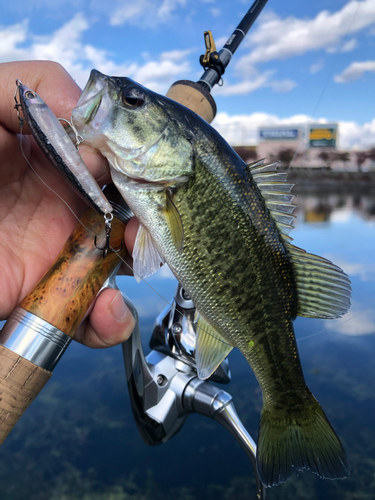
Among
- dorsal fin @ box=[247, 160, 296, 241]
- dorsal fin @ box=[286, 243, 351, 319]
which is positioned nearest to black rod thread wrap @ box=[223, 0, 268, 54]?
dorsal fin @ box=[247, 160, 296, 241]

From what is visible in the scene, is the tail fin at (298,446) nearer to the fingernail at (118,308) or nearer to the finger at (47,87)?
the fingernail at (118,308)

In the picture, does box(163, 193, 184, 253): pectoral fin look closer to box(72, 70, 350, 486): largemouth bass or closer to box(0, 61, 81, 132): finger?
box(72, 70, 350, 486): largemouth bass

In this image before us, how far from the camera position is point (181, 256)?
1126 millimetres

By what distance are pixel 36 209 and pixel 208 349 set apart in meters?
1.01

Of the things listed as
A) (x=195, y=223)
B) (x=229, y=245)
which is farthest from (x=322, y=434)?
(x=195, y=223)

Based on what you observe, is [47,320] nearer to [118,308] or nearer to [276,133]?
[118,308]

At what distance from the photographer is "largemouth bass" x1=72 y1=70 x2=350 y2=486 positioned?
1095 mm

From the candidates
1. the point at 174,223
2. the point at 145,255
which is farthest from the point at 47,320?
the point at 174,223

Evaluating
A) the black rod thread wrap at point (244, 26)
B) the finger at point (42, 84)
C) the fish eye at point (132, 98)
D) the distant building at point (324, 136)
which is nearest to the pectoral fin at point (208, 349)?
the fish eye at point (132, 98)

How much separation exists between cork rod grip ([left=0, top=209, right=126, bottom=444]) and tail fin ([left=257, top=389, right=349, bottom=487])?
2.67 ft

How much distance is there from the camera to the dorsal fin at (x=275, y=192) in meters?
1.19

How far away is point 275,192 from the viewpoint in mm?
1194

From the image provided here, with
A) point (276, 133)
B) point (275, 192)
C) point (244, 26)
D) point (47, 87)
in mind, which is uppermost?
point (276, 133)

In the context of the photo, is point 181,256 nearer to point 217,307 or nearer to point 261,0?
point 217,307
